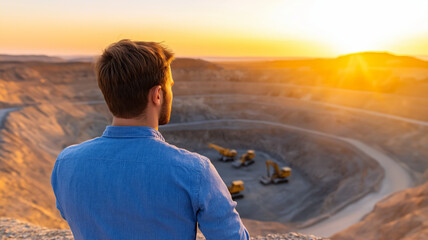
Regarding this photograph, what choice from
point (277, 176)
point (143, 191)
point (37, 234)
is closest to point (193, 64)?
point (277, 176)

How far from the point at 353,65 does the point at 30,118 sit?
5334 cm

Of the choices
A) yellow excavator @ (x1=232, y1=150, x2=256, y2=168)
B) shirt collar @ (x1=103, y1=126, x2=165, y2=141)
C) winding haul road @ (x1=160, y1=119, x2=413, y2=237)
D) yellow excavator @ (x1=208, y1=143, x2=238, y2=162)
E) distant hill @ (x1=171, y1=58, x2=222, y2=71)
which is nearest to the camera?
shirt collar @ (x1=103, y1=126, x2=165, y2=141)

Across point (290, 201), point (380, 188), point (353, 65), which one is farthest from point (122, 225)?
point (353, 65)

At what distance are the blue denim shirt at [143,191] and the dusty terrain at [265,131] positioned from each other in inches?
432

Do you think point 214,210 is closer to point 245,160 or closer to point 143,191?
point 143,191

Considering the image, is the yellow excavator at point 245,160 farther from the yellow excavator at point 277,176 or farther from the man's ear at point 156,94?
the man's ear at point 156,94

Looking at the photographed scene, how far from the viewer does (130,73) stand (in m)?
1.48

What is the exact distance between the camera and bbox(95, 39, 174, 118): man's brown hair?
1482 mm

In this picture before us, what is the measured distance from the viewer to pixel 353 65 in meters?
51.2

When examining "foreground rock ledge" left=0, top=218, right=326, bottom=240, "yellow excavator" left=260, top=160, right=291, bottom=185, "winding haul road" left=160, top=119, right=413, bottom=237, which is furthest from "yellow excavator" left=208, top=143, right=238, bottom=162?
"foreground rock ledge" left=0, top=218, right=326, bottom=240

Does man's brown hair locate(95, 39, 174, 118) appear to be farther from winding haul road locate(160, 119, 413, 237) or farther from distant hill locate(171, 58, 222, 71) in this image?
distant hill locate(171, 58, 222, 71)

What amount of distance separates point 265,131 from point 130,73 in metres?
36.0

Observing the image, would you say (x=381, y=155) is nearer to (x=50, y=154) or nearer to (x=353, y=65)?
(x=50, y=154)

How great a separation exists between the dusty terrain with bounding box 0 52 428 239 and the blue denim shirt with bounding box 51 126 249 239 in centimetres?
1097
